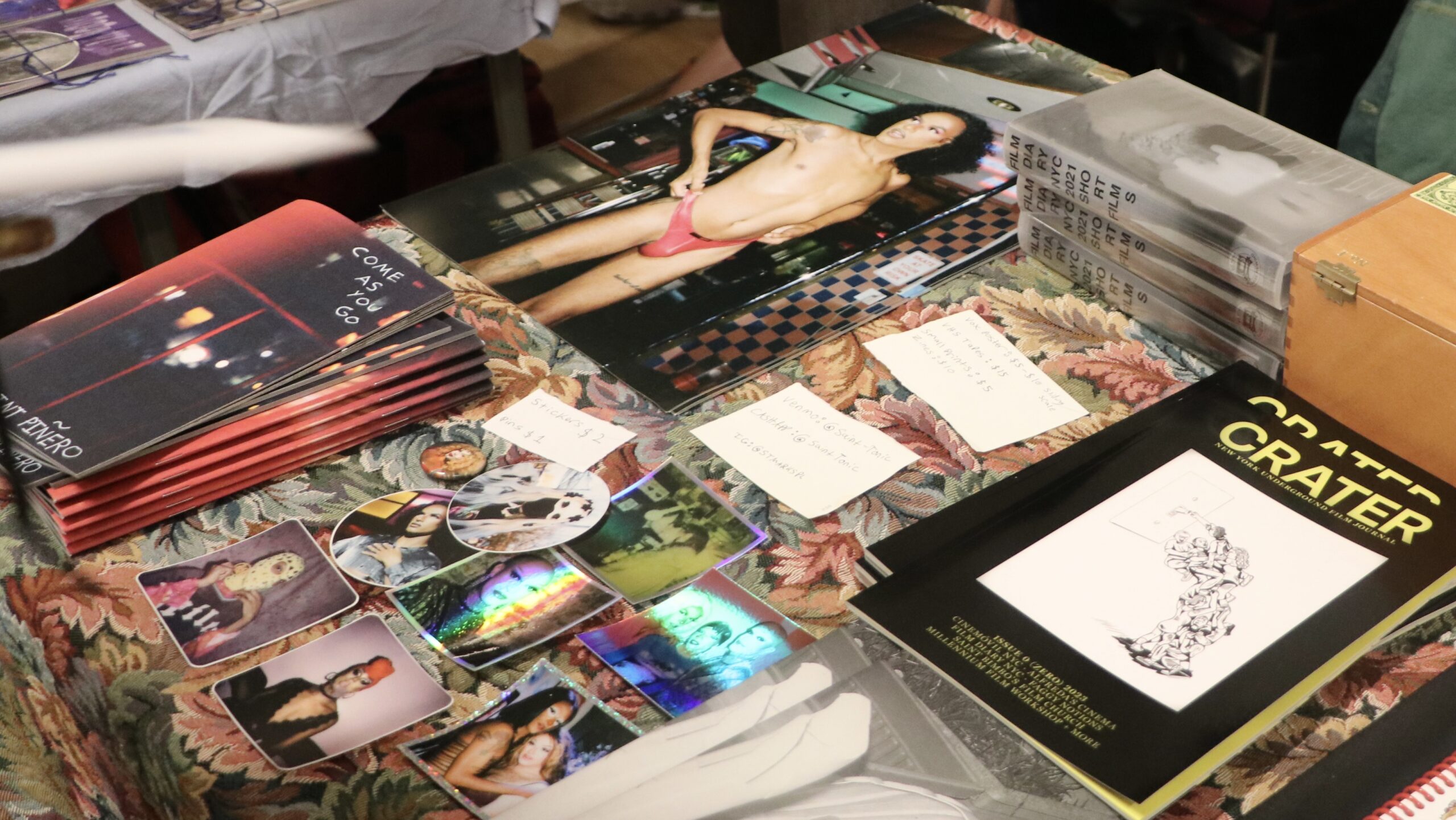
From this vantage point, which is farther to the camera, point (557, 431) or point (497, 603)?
point (557, 431)

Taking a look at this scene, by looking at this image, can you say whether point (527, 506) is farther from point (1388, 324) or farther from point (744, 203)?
point (1388, 324)

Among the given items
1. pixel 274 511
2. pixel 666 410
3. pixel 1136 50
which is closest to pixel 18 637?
pixel 274 511

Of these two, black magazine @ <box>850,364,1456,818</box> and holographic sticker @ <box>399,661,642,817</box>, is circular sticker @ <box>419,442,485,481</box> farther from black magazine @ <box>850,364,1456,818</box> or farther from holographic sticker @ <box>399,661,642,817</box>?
black magazine @ <box>850,364,1456,818</box>

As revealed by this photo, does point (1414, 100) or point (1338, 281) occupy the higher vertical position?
point (1338, 281)

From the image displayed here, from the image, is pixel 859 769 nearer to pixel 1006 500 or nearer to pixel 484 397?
pixel 1006 500

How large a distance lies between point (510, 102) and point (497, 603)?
1.46 m

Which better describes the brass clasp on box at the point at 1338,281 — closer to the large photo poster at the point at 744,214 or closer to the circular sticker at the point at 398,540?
the large photo poster at the point at 744,214

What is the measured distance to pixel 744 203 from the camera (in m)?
1.17

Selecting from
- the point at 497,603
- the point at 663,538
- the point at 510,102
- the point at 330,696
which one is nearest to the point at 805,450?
the point at 663,538

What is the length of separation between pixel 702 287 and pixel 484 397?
228 millimetres

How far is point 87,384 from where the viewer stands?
871 mm

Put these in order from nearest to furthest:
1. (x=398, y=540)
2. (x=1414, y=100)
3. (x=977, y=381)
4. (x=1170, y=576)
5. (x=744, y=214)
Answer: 1. (x=1170, y=576)
2. (x=398, y=540)
3. (x=977, y=381)
4. (x=744, y=214)
5. (x=1414, y=100)

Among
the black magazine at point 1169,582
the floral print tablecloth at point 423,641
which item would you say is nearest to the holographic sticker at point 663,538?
the floral print tablecloth at point 423,641

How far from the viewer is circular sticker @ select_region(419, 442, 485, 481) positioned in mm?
895
